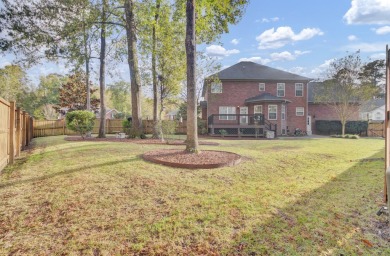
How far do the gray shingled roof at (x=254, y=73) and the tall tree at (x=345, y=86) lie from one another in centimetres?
234

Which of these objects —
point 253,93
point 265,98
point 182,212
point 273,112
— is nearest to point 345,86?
point 273,112

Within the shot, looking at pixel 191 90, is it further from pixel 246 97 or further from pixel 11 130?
pixel 246 97

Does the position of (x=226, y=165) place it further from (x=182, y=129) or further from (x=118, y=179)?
(x=182, y=129)

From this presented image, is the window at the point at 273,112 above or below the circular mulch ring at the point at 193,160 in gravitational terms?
above

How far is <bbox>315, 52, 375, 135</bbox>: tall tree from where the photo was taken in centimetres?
2288

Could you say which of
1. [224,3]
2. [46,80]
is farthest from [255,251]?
[46,80]

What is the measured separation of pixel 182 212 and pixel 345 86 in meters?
24.7

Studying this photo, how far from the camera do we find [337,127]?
86.6 feet

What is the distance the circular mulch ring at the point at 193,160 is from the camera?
6.27 meters

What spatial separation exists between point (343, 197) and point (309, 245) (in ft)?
7.57

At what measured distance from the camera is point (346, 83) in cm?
2317

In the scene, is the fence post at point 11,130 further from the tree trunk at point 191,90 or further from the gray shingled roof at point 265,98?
the gray shingled roof at point 265,98

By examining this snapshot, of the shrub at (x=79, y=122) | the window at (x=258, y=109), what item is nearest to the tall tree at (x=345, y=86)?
the window at (x=258, y=109)

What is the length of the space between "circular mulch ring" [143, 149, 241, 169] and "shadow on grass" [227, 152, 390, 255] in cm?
226
